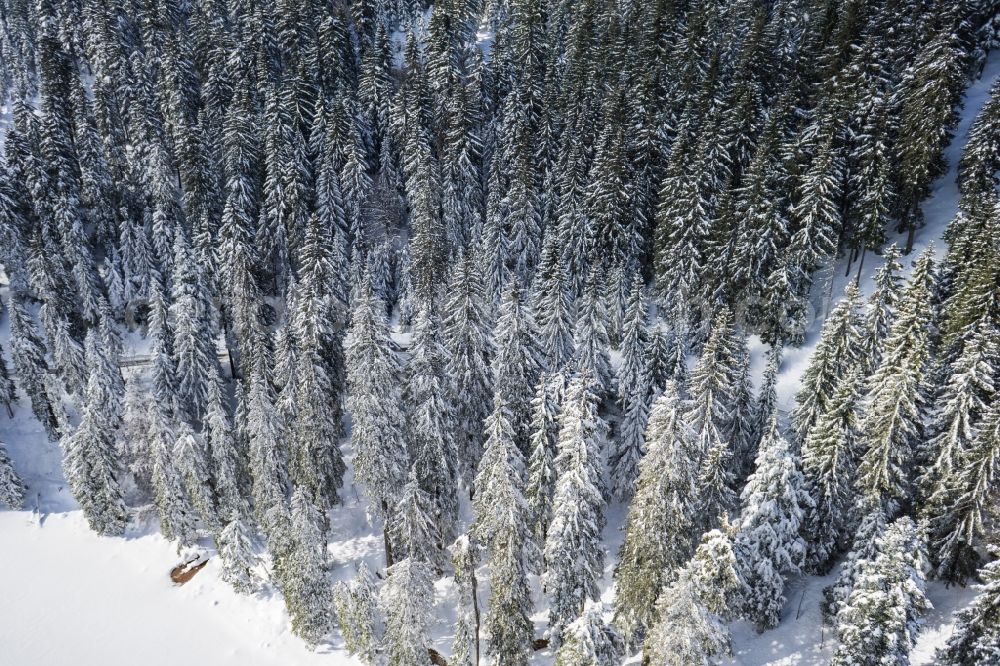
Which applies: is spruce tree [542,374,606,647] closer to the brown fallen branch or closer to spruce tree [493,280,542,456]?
spruce tree [493,280,542,456]

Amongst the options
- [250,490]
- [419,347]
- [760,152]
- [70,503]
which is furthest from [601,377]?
[70,503]

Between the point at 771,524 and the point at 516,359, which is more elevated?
the point at 516,359

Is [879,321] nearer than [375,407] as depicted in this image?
Yes

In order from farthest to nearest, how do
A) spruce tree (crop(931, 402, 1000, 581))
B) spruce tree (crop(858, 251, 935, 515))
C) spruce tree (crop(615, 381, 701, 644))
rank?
1. spruce tree (crop(858, 251, 935, 515))
2. spruce tree (crop(931, 402, 1000, 581))
3. spruce tree (crop(615, 381, 701, 644))

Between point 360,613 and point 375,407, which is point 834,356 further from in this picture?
point 360,613

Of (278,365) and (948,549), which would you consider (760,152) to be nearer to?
(948,549)

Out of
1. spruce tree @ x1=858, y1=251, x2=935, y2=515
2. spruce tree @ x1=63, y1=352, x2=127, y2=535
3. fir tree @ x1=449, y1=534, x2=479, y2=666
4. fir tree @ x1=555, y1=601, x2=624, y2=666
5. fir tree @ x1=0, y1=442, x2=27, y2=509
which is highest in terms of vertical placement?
spruce tree @ x1=858, y1=251, x2=935, y2=515

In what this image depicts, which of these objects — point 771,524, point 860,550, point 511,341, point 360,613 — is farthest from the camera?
point 511,341

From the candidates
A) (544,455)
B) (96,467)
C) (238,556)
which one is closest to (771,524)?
(544,455)

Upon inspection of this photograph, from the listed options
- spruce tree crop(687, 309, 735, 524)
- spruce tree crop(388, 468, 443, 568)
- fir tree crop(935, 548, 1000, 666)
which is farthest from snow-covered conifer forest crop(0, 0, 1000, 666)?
spruce tree crop(388, 468, 443, 568)
